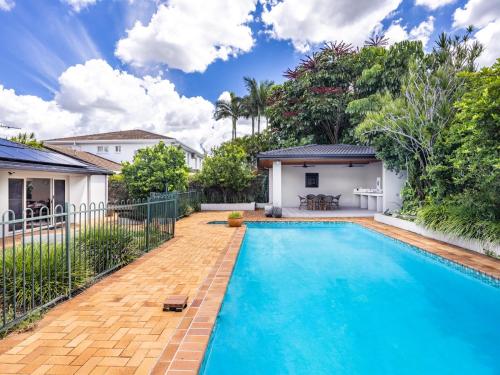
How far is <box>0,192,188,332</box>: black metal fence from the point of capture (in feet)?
12.2

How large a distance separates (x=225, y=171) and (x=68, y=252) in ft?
43.3

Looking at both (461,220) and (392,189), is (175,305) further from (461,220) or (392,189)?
(392,189)

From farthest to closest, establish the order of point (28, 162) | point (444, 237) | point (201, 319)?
point (28, 162), point (444, 237), point (201, 319)

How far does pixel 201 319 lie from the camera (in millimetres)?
3723

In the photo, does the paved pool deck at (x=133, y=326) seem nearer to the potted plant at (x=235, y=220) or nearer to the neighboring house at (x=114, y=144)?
the potted plant at (x=235, y=220)

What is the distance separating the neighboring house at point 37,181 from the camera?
10.3 meters

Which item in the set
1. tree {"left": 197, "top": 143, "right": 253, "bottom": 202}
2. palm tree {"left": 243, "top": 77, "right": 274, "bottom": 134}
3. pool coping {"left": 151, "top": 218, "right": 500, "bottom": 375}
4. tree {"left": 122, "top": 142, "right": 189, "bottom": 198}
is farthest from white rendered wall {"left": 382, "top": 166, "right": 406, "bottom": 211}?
palm tree {"left": 243, "top": 77, "right": 274, "bottom": 134}

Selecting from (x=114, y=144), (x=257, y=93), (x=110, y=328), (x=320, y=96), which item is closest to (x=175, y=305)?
(x=110, y=328)

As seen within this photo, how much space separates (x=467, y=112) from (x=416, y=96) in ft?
11.5

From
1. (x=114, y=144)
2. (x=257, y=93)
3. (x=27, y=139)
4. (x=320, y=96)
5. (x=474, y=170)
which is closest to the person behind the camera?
(x=474, y=170)

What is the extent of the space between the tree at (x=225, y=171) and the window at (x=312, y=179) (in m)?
3.91

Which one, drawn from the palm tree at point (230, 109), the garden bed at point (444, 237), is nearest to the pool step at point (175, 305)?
the garden bed at point (444, 237)

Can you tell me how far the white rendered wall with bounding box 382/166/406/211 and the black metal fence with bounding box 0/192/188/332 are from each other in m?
10.4

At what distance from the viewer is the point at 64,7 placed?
1105 cm
